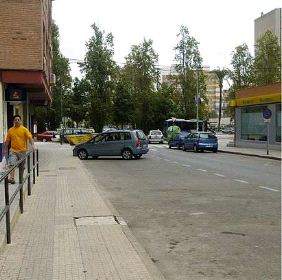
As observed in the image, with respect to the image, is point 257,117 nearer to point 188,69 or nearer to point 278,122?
point 278,122

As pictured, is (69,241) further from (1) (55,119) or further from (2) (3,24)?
(1) (55,119)

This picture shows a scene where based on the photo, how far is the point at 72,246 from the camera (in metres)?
7.03

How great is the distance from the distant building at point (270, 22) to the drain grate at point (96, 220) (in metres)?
113

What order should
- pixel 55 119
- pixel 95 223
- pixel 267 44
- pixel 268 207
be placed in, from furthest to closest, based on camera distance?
pixel 55 119, pixel 267 44, pixel 268 207, pixel 95 223

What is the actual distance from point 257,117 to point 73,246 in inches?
1323

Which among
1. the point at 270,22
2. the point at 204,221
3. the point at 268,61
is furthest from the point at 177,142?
the point at 270,22

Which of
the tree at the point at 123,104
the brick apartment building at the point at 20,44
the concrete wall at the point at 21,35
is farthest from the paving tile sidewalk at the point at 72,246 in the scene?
the tree at the point at 123,104

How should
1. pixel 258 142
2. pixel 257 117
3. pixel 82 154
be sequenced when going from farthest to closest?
1. pixel 257 117
2. pixel 258 142
3. pixel 82 154

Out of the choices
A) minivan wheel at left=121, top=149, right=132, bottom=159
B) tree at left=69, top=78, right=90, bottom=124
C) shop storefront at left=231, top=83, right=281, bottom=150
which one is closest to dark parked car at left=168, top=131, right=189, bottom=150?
shop storefront at left=231, top=83, right=281, bottom=150

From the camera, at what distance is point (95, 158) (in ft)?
95.3

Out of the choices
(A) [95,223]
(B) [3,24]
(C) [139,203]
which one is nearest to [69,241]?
(A) [95,223]

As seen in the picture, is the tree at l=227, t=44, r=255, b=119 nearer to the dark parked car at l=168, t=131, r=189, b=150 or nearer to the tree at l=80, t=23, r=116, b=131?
the tree at l=80, t=23, r=116, b=131

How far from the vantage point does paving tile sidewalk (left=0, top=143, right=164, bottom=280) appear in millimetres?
5797

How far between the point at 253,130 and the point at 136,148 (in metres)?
14.9
